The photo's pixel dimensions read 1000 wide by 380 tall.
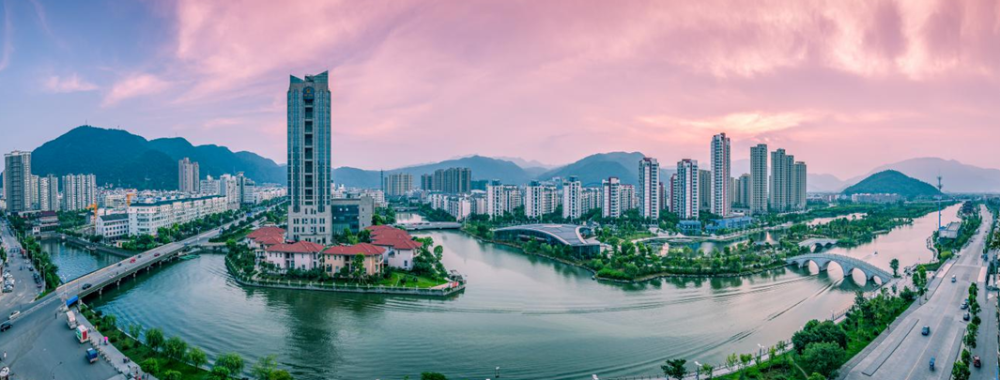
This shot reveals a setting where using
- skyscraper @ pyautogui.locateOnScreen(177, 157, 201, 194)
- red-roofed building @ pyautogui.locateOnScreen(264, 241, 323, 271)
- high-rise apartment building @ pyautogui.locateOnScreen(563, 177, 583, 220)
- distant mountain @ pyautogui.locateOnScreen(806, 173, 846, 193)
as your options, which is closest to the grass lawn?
red-roofed building @ pyautogui.locateOnScreen(264, 241, 323, 271)

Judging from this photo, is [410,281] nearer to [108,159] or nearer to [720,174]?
[720,174]

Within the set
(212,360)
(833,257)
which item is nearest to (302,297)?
(212,360)

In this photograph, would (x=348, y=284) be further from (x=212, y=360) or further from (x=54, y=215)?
(x=54, y=215)

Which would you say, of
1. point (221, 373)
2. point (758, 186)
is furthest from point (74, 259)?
point (758, 186)

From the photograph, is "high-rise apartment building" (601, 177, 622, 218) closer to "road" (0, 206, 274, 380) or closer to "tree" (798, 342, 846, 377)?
"tree" (798, 342, 846, 377)

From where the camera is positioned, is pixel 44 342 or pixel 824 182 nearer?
pixel 44 342

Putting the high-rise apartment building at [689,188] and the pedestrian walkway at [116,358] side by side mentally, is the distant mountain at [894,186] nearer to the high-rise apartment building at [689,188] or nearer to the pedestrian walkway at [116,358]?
the high-rise apartment building at [689,188]

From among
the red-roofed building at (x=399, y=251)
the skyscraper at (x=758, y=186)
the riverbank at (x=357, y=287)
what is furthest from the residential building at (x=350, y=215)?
the skyscraper at (x=758, y=186)
